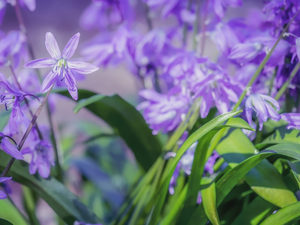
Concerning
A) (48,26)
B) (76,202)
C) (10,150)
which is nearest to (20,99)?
(10,150)

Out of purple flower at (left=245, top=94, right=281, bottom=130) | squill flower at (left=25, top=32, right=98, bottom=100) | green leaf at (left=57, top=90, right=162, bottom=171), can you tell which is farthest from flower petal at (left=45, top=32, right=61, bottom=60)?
purple flower at (left=245, top=94, right=281, bottom=130)

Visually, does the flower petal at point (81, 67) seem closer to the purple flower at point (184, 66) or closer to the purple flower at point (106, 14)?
the purple flower at point (184, 66)

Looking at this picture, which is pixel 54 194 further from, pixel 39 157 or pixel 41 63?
pixel 41 63

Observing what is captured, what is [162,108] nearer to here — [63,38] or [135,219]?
[135,219]

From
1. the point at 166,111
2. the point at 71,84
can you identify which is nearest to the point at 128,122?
the point at 166,111

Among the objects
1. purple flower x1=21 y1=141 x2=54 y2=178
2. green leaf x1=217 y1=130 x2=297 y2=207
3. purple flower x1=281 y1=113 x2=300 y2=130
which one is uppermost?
purple flower x1=21 y1=141 x2=54 y2=178

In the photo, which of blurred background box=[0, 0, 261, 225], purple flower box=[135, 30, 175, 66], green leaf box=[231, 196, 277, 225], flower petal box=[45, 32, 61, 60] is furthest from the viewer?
blurred background box=[0, 0, 261, 225]

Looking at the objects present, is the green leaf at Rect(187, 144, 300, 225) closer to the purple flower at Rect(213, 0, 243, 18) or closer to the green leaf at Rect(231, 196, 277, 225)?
the green leaf at Rect(231, 196, 277, 225)
